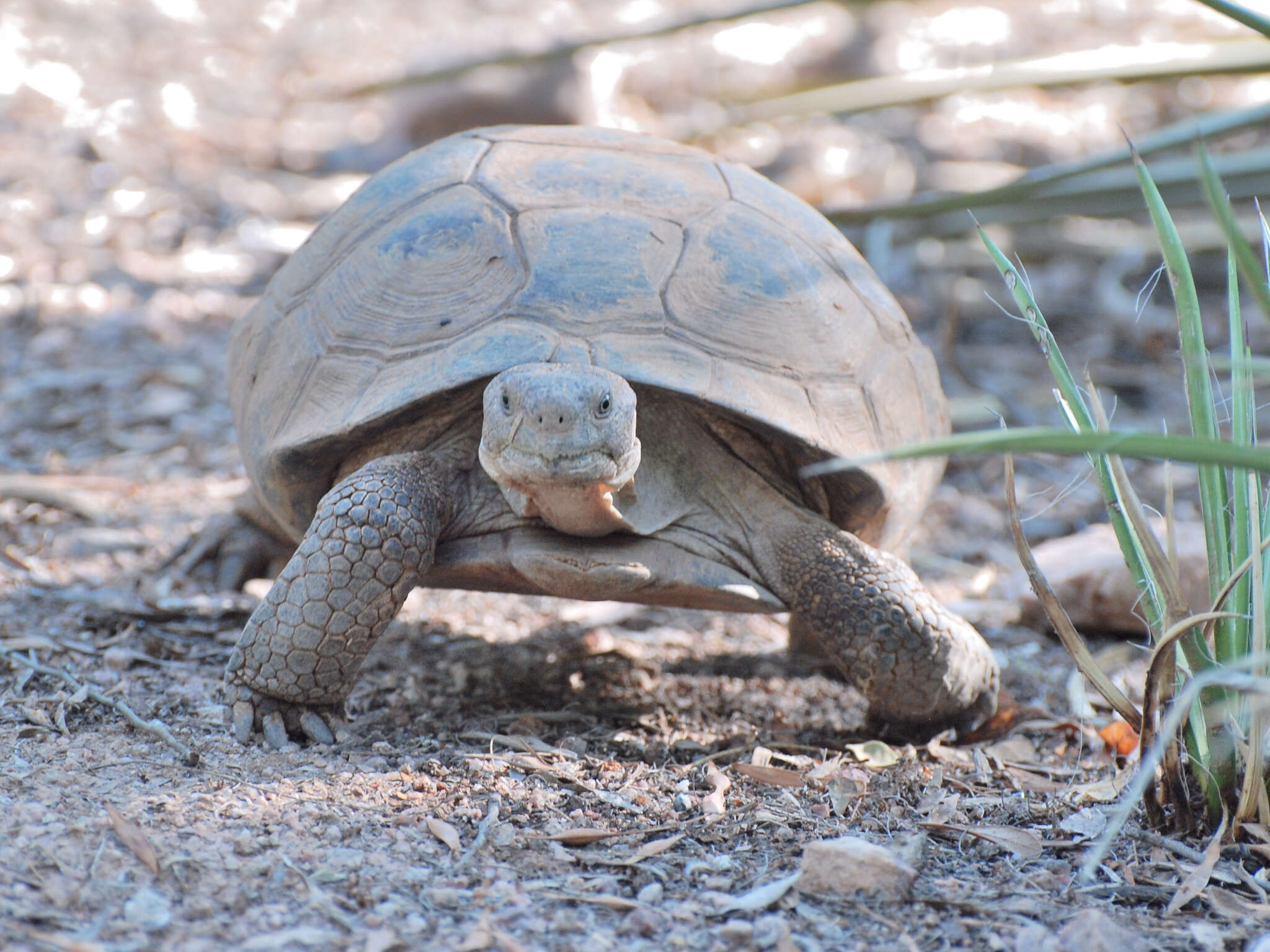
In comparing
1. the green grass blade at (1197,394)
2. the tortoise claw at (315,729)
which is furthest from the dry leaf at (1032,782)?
the tortoise claw at (315,729)

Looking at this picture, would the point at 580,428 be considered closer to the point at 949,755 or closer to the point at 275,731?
the point at 275,731

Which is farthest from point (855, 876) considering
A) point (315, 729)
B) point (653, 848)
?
point (315, 729)

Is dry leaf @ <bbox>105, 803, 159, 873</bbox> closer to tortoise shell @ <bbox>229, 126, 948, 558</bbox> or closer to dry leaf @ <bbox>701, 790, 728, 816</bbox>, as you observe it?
dry leaf @ <bbox>701, 790, 728, 816</bbox>

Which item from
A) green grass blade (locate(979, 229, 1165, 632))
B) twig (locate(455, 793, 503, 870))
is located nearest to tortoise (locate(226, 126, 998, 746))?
twig (locate(455, 793, 503, 870))

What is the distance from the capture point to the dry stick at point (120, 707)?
253 centimetres

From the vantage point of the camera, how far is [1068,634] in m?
2.35

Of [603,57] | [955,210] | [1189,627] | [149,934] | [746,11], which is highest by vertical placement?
[603,57]

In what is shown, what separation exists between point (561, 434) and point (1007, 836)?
114cm

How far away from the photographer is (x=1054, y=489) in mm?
5324

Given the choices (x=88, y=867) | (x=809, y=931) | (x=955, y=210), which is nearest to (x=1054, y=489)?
(x=955, y=210)

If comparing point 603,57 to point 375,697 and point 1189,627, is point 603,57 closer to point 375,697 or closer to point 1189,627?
point 375,697

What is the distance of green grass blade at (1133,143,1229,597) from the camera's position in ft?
7.13

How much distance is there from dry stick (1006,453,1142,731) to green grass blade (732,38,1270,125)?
3.00 m

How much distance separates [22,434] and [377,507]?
3.33 meters
